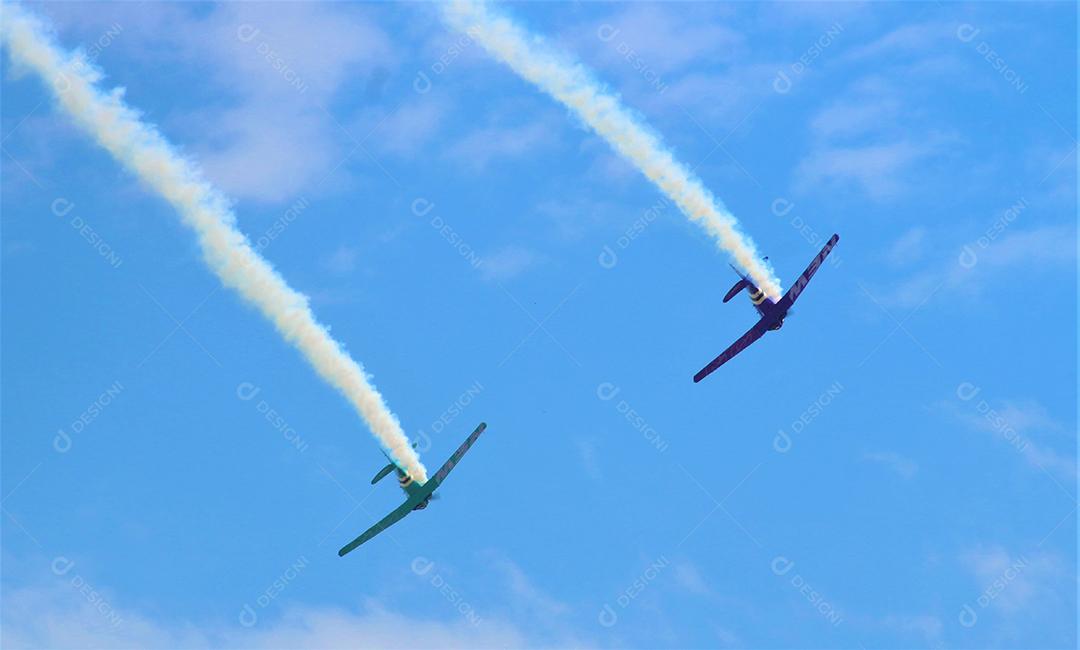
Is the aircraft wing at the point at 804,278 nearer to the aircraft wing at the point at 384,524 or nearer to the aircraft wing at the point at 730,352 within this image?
the aircraft wing at the point at 730,352

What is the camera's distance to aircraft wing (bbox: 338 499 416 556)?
11225cm

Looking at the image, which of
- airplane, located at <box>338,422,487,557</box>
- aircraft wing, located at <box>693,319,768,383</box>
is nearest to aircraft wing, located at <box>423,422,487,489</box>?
airplane, located at <box>338,422,487,557</box>

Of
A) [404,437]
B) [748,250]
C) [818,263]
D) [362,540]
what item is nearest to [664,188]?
[748,250]

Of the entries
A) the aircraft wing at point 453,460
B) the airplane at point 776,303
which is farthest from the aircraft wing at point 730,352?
the aircraft wing at point 453,460

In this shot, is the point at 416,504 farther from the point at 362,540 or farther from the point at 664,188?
the point at 664,188

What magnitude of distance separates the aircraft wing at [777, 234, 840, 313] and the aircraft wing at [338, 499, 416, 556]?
27650 millimetres

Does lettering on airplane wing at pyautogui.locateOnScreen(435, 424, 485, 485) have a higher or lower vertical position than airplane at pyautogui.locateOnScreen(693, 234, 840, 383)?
higher

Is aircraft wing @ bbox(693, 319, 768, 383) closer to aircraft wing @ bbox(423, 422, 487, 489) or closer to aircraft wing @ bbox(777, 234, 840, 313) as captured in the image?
aircraft wing @ bbox(777, 234, 840, 313)

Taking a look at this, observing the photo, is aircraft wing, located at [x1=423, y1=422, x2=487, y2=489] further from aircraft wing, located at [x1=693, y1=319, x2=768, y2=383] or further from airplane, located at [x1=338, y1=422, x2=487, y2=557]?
aircraft wing, located at [x1=693, y1=319, x2=768, y2=383]

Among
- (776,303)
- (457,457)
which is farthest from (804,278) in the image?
(457,457)

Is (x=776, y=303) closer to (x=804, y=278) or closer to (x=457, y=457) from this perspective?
(x=804, y=278)

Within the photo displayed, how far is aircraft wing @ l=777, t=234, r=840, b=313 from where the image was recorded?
110m

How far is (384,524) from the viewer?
116m

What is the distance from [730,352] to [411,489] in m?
23.7
